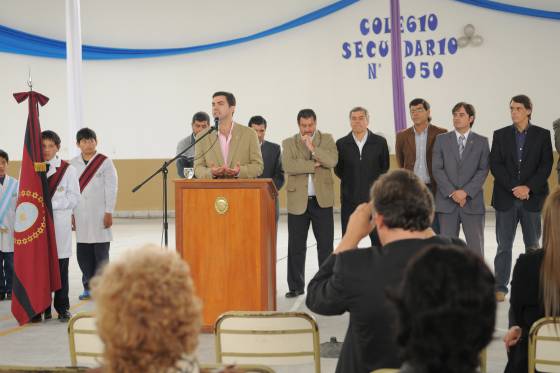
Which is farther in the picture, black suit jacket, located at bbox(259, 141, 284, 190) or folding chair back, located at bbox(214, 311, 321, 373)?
black suit jacket, located at bbox(259, 141, 284, 190)

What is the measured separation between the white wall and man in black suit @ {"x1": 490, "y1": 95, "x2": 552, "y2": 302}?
7.16 meters

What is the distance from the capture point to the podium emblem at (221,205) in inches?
175

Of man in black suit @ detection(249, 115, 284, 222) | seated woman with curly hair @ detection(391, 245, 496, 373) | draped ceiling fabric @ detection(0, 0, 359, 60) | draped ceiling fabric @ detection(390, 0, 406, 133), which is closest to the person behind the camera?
seated woman with curly hair @ detection(391, 245, 496, 373)

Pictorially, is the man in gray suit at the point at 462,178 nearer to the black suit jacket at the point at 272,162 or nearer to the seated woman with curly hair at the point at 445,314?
the black suit jacket at the point at 272,162

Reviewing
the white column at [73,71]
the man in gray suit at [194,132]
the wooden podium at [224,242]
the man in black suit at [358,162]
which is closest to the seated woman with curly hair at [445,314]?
the wooden podium at [224,242]

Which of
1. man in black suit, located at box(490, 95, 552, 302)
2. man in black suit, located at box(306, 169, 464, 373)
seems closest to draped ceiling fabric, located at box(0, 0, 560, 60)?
man in black suit, located at box(490, 95, 552, 302)

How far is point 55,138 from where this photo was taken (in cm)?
539

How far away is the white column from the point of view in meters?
10.0

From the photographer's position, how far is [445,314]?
4.04 ft

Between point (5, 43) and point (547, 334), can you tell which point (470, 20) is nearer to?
point (5, 43)

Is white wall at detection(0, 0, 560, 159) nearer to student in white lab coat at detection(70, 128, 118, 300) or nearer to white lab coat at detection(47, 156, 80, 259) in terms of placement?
student in white lab coat at detection(70, 128, 118, 300)

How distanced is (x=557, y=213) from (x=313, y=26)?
37.2 feet

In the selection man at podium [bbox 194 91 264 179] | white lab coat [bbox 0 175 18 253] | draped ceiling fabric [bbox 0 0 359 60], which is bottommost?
white lab coat [bbox 0 175 18 253]

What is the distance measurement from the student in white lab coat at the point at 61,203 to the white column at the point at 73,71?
15.8ft
